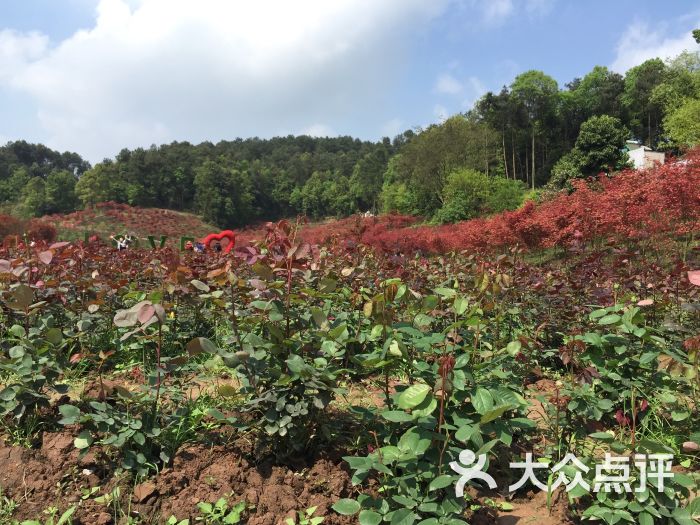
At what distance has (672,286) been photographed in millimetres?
2871

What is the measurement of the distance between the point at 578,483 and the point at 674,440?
74cm

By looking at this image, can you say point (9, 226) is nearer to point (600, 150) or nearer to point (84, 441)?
point (84, 441)

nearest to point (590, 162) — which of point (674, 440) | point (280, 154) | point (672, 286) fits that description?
A: point (672, 286)

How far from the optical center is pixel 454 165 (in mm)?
25703

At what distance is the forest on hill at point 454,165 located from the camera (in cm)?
2322

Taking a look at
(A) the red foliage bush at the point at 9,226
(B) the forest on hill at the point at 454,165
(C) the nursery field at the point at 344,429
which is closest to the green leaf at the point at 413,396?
(C) the nursery field at the point at 344,429

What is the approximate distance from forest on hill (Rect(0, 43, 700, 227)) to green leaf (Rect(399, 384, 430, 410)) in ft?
41.6

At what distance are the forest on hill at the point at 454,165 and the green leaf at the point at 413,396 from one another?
41.6 feet

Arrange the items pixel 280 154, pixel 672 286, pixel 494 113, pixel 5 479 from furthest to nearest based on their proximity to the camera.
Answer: pixel 280 154 → pixel 494 113 → pixel 672 286 → pixel 5 479

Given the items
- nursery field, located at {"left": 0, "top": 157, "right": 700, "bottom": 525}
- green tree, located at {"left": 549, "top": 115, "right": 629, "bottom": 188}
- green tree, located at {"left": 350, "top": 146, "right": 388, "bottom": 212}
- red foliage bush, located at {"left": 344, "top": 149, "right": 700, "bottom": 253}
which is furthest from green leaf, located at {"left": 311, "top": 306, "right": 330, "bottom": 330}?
green tree, located at {"left": 350, "top": 146, "right": 388, "bottom": 212}

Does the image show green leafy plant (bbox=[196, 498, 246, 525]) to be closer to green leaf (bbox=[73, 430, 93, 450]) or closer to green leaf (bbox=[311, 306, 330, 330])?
green leaf (bbox=[73, 430, 93, 450])

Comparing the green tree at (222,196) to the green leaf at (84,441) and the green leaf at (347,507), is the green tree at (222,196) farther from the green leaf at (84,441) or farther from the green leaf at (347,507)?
the green leaf at (347,507)

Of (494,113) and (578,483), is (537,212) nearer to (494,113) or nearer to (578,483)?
(578,483)

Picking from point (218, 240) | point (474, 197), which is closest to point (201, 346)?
point (218, 240)
